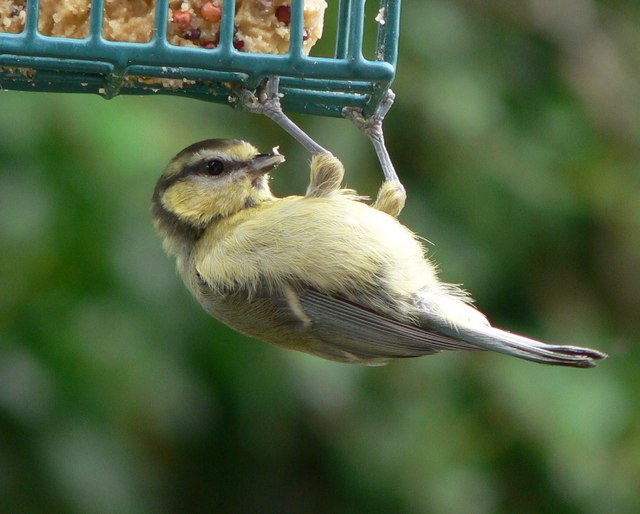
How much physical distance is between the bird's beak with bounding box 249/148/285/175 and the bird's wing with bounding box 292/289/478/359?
1.49 ft

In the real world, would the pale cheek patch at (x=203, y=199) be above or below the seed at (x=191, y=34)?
below

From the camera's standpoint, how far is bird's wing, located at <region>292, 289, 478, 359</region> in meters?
3.76

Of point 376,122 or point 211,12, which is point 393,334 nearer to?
point 376,122

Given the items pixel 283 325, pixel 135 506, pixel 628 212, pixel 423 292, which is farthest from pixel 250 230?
pixel 628 212

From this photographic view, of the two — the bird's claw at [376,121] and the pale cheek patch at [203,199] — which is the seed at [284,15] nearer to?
the bird's claw at [376,121]

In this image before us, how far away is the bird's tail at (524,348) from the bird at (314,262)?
0.08 feet

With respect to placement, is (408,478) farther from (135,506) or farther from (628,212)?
(628,212)

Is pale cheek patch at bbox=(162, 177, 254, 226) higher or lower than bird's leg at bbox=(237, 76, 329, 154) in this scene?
lower

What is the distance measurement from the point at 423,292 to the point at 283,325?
52 centimetres

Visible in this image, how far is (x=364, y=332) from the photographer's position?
3795 mm

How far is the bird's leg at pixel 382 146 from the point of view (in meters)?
3.90

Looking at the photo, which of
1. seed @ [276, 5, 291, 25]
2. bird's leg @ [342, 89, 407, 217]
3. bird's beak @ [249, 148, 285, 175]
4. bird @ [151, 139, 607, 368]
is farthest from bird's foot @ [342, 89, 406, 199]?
seed @ [276, 5, 291, 25]

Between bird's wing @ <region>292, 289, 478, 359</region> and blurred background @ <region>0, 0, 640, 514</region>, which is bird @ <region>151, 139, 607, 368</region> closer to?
bird's wing @ <region>292, 289, 478, 359</region>

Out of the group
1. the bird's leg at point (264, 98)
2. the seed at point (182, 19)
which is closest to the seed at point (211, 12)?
the seed at point (182, 19)
